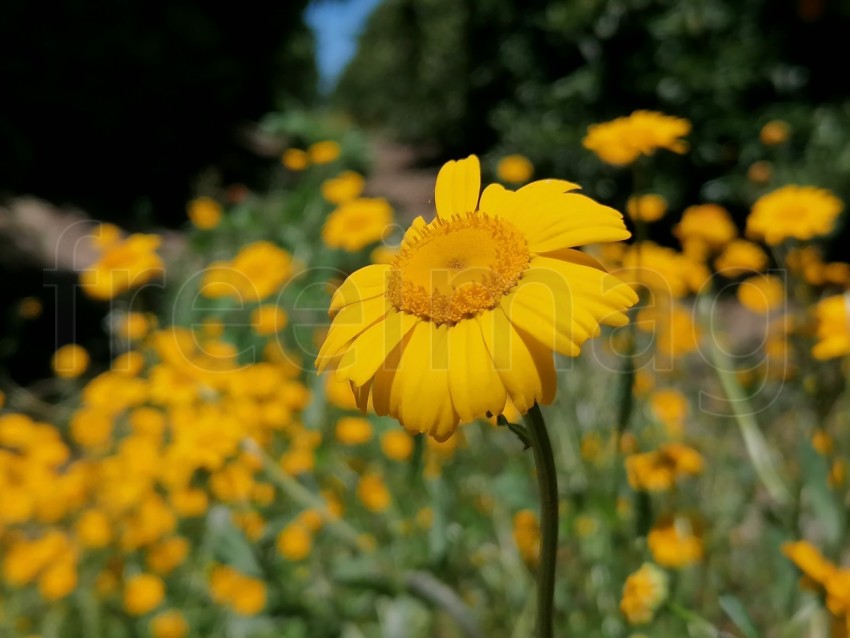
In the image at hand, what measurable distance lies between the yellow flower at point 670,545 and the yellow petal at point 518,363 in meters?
0.75

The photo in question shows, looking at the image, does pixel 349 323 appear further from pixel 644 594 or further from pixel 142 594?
pixel 142 594

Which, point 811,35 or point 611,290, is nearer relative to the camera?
point 611,290

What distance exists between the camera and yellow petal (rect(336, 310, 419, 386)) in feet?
2.02

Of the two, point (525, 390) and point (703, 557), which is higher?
point (525, 390)

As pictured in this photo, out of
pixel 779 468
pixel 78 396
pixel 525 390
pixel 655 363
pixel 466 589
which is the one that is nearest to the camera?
pixel 525 390

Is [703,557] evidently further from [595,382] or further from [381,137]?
[381,137]

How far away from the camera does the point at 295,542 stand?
1711mm

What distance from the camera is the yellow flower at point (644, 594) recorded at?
1080 mm

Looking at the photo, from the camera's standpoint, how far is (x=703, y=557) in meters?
1.44

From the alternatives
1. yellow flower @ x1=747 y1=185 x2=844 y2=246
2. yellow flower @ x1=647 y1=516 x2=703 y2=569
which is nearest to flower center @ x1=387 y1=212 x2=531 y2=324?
yellow flower @ x1=647 y1=516 x2=703 y2=569

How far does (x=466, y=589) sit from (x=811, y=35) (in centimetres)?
389

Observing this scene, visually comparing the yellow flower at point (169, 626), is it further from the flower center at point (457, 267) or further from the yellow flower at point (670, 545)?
the flower center at point (457, 267)

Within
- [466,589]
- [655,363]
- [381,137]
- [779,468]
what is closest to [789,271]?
[779,468]

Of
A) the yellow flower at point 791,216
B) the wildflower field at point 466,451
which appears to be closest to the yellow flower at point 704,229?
the wildflower field at point 466,451
